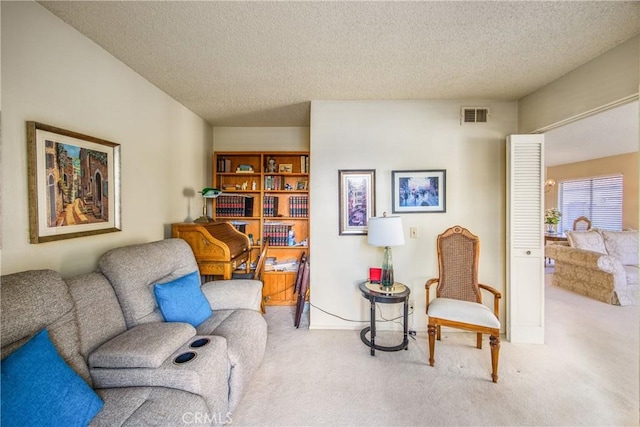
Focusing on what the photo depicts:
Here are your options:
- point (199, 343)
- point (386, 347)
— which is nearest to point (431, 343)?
point (386, 347)

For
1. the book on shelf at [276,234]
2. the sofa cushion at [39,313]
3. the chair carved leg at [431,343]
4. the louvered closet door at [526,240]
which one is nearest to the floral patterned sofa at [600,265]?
the louvered closet door at [526,240]

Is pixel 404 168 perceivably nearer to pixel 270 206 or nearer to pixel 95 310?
pixel 270 206

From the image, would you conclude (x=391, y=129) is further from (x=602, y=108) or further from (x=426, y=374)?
(x=426, y=374)

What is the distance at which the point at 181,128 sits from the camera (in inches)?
112

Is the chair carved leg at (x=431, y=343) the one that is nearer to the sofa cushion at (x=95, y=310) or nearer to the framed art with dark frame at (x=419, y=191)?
the framed art with dark frame at (x=419, y=191)

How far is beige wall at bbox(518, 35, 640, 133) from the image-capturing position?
1703 millimetres

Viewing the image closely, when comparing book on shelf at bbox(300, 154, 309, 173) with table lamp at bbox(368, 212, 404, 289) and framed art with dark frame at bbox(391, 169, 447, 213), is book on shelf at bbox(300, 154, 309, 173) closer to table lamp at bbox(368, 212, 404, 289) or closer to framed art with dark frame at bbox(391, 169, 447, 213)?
framed art with dark frame at bbox(391, 169, 447, 213)

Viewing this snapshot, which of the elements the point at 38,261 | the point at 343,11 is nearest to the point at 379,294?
the point at 343,11

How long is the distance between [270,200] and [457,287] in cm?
249

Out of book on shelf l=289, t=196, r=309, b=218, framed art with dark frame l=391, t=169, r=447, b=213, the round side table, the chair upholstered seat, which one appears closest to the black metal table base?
the round side table

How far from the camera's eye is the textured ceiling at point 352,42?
4.79 ft

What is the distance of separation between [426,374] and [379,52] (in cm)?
252

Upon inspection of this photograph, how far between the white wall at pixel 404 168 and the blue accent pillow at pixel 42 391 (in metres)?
1.97

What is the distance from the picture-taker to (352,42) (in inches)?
68.1
